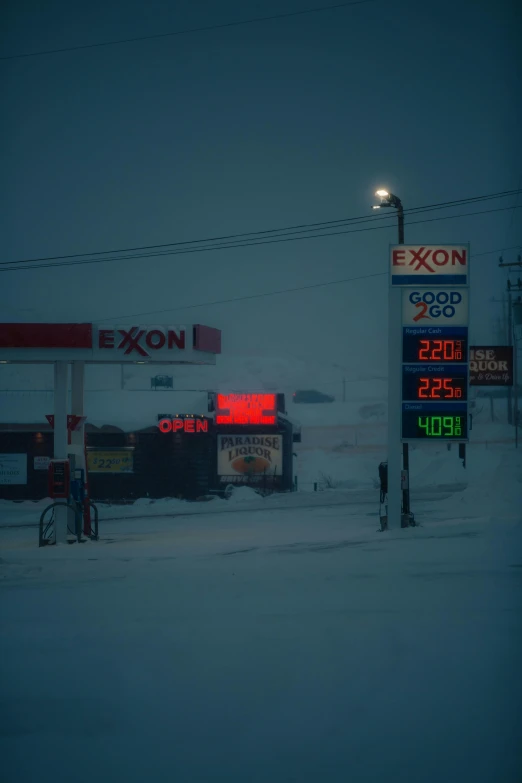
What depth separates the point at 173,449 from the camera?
114 ft

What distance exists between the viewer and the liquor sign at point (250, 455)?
1387 inches

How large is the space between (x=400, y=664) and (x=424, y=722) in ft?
3.64

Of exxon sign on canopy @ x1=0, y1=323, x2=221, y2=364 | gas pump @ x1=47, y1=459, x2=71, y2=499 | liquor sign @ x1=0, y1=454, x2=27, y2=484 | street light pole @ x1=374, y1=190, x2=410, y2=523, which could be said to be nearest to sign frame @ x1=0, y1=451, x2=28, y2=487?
liquor sign @ x1=0, y1=454, x2=27, y2=484

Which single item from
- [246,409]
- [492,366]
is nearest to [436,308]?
[246,409]

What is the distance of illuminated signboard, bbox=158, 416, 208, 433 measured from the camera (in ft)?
112

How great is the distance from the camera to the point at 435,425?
15.8 m

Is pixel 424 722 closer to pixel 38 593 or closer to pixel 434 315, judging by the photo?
pixel 38 593

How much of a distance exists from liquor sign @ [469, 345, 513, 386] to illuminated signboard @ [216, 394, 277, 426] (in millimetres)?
9729

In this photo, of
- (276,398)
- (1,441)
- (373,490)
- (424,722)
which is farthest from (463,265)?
(1,441)

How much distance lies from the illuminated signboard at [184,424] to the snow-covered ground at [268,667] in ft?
70.9

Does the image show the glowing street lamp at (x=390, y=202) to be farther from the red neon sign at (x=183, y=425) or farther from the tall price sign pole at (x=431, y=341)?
the red neon sign at (x=183, y=425)

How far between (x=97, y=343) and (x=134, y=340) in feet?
2.88

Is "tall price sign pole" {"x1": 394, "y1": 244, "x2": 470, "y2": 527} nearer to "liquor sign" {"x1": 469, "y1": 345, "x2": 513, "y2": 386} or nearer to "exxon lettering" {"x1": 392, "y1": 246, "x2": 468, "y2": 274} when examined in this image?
"exxon lettering" {"x1": 392, "y1": 246, "x2": 468, "y2": 274}

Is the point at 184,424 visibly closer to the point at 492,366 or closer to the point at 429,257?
the point at 492,366
